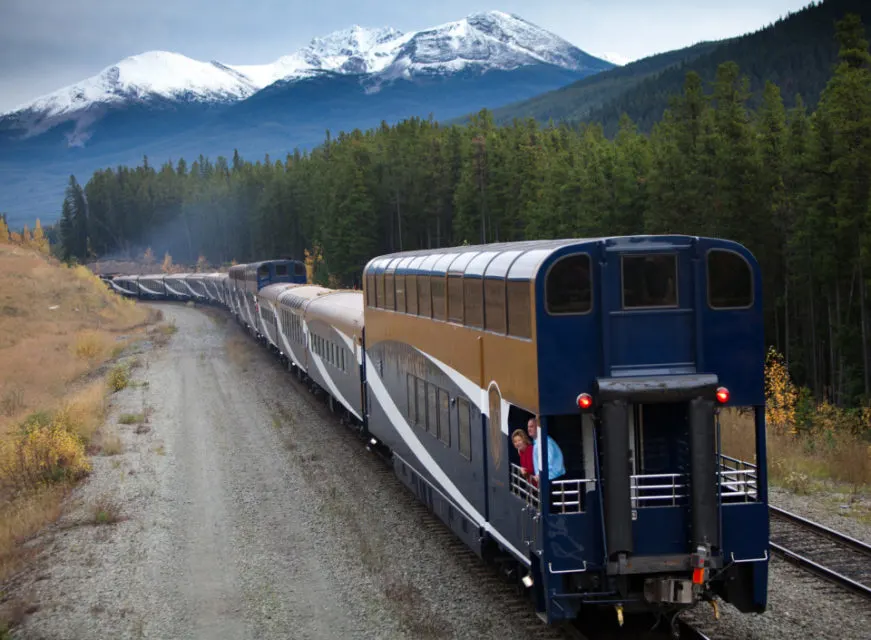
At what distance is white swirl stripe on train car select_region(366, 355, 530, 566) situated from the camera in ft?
40.2

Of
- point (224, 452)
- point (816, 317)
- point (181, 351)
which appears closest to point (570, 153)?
point (816, 317)

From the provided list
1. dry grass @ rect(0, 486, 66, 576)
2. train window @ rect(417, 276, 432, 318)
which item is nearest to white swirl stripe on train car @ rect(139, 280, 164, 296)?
dry grass @ rect(0, 486, 66, 576)

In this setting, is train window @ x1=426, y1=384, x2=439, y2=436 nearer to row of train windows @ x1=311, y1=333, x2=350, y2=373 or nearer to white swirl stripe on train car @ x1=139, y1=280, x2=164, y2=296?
row of train windows @ x1=311, y1=333, x2=350, y2=373

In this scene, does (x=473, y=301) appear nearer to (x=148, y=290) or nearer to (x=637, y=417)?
(x=637, y=417)

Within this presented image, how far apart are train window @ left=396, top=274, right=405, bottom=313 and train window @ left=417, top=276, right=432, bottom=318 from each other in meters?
1.24

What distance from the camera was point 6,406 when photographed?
32844 mm

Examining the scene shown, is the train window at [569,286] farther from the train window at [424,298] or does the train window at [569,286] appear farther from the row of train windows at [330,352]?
the row of train windows at [330,352]

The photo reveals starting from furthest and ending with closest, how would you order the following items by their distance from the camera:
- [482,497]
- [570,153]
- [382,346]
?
[570,153] → [382,346] → [482,497]

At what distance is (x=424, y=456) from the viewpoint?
1611 cm

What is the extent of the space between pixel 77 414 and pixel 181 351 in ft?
71.0

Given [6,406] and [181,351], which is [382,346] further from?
[181,351]

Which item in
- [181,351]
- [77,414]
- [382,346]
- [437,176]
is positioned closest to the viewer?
[382,346]

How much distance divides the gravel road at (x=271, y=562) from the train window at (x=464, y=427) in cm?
196

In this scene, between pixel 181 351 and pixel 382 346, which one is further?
pixel 181 351
